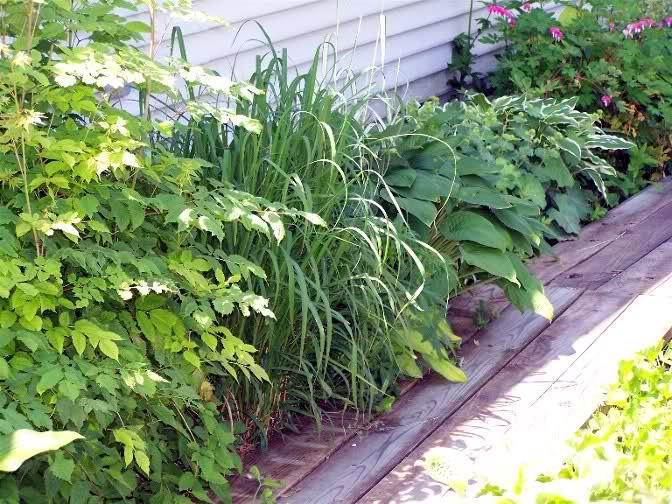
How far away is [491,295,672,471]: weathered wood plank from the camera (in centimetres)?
279

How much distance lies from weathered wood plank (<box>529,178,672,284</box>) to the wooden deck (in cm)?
2

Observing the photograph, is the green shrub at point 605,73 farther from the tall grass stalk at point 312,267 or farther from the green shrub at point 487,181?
the tall grass stalk at point 312,267

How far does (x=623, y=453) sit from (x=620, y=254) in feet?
6.88

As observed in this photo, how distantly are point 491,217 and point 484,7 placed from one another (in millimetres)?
2921

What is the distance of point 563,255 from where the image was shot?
4.78 metres

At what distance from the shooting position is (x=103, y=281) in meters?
A: 2.39

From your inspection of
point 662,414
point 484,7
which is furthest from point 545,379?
point 484,7

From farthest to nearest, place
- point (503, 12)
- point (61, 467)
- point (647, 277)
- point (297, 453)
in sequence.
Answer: point (503, 12) → point (647, 277) → point (297, 453) → point (61, 467)

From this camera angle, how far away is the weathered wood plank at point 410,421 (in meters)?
2.83

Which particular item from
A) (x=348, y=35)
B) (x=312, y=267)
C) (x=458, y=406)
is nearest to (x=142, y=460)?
(x=312, y=267)

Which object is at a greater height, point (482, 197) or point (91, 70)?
point (91, 70)

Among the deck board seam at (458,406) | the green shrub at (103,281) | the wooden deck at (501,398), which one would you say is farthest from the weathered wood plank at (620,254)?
the green shrub at (103,281)

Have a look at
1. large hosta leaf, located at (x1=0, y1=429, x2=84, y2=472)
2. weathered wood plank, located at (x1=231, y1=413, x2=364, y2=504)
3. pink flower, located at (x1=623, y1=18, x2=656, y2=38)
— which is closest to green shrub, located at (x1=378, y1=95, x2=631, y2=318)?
weathered wood plank, located at (x1=231, y1=413, x2=364, y2=504)

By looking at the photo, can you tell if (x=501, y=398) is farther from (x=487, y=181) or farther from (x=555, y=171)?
(x=555, y=171)
